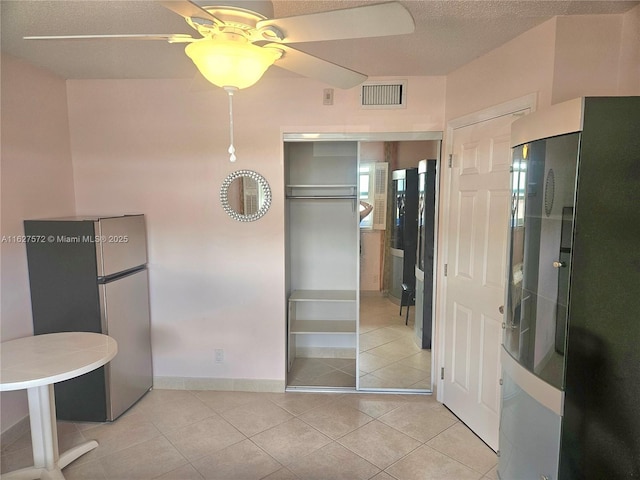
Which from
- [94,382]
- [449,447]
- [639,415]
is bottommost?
[449,447]

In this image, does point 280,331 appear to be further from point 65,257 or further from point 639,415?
point 639,415

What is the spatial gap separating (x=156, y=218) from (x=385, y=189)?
186 centimetres

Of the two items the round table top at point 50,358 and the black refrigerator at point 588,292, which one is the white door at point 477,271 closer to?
the black refrigerator at point 588,292

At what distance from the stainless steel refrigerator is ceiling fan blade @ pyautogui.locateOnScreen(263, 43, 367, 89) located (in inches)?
68.8

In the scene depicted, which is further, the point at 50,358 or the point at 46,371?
the point at 50,358

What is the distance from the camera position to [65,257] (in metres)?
2.66

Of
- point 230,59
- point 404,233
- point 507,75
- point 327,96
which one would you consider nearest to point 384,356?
point 404,233

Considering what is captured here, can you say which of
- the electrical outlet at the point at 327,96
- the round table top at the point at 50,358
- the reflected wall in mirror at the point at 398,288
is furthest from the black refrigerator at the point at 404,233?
the round table top at the point at 50,358

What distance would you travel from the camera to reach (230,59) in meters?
1.35

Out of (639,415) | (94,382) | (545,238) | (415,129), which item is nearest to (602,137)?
(545,238)

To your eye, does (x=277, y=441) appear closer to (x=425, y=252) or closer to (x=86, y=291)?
(x=86, y=291)

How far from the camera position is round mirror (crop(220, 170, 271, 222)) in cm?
312

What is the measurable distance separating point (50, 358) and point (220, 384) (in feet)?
4.85

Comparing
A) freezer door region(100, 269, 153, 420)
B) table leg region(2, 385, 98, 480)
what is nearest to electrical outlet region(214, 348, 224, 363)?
freezer door region(100, 269, 153, 420)
